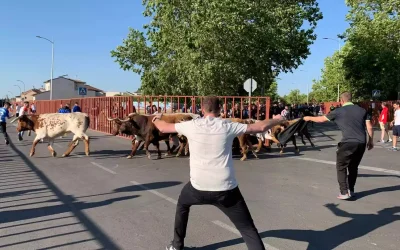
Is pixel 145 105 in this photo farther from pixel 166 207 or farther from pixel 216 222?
pixel 216 222

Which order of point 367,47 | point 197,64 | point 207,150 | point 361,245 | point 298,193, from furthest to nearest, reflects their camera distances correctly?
point 367,47
point 197,64
point 298,193
point 361,245
point 207,150

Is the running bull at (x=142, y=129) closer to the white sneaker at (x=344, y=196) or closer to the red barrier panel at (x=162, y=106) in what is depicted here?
the red barrier panel at (x=162, y=106)

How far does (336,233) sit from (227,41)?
57.5ft

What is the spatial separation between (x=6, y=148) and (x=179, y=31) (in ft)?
40.4

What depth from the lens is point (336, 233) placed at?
5.51 m

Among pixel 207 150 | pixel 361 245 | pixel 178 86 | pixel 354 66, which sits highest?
pixel 354 66

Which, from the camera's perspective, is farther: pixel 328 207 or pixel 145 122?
pixel 145 122

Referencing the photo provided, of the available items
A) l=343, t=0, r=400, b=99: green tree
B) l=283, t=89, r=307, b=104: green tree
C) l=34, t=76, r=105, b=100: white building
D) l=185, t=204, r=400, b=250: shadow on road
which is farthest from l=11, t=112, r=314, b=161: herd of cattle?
l=283, t=89, r=307, b=104: green tree

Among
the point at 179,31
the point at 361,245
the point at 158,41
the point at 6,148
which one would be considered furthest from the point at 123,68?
the point at 361,245

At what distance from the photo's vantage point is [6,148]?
15.8 m

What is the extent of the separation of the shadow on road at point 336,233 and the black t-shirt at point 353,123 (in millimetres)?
1543

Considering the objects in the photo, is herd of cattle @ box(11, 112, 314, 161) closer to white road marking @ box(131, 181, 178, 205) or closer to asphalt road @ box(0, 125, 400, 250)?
asphalt road @ box(0, 125, 400, 250)

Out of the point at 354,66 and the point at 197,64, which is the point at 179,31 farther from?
the point at 354,66

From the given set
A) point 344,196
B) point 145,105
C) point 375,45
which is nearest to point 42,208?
point 344,196
